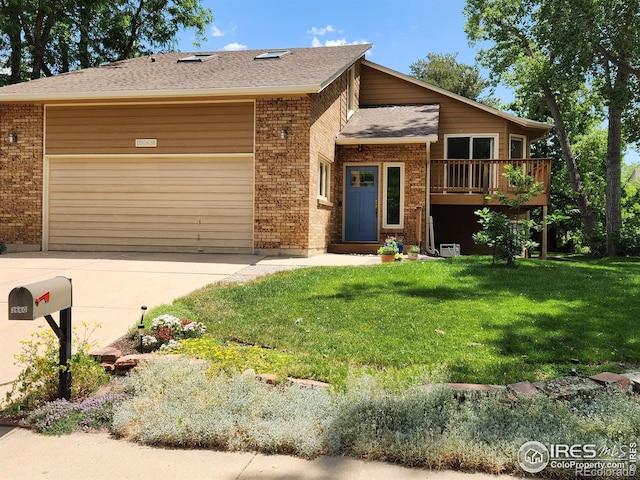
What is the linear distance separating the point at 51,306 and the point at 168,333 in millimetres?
1507

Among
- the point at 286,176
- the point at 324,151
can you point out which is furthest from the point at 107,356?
the point at 324,151

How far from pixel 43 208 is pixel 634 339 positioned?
1252 centimetres

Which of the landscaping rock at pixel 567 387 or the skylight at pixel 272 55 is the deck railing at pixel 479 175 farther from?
the landscaping rock at pixel 567 387

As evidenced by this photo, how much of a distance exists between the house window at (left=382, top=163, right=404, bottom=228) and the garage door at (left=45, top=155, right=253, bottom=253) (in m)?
4.15

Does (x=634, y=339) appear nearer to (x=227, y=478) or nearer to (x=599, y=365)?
(x=599, y=365)

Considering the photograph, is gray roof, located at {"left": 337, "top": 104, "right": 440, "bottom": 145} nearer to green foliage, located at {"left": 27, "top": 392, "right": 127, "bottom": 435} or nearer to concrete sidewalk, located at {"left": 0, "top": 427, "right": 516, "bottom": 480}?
green foliage, located at {"left": 27, "top": 392, "right": 127, "bottom": 435}

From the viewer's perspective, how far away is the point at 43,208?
40.0ft

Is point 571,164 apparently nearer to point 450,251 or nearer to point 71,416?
point 450,251

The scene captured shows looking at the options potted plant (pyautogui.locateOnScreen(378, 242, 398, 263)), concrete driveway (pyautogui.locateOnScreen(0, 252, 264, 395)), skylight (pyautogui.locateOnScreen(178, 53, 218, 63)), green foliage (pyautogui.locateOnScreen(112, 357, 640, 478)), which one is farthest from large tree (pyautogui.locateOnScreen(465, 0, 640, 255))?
green foliage (pyautogui.locateOnScreen(112, 357, 640, 478))

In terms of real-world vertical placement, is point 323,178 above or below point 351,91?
below

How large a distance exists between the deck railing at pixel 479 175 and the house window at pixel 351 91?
3.49 metres

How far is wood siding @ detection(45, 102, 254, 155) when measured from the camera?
11492 mm

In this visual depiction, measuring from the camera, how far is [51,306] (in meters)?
3.24

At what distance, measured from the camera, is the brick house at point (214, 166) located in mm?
11289
